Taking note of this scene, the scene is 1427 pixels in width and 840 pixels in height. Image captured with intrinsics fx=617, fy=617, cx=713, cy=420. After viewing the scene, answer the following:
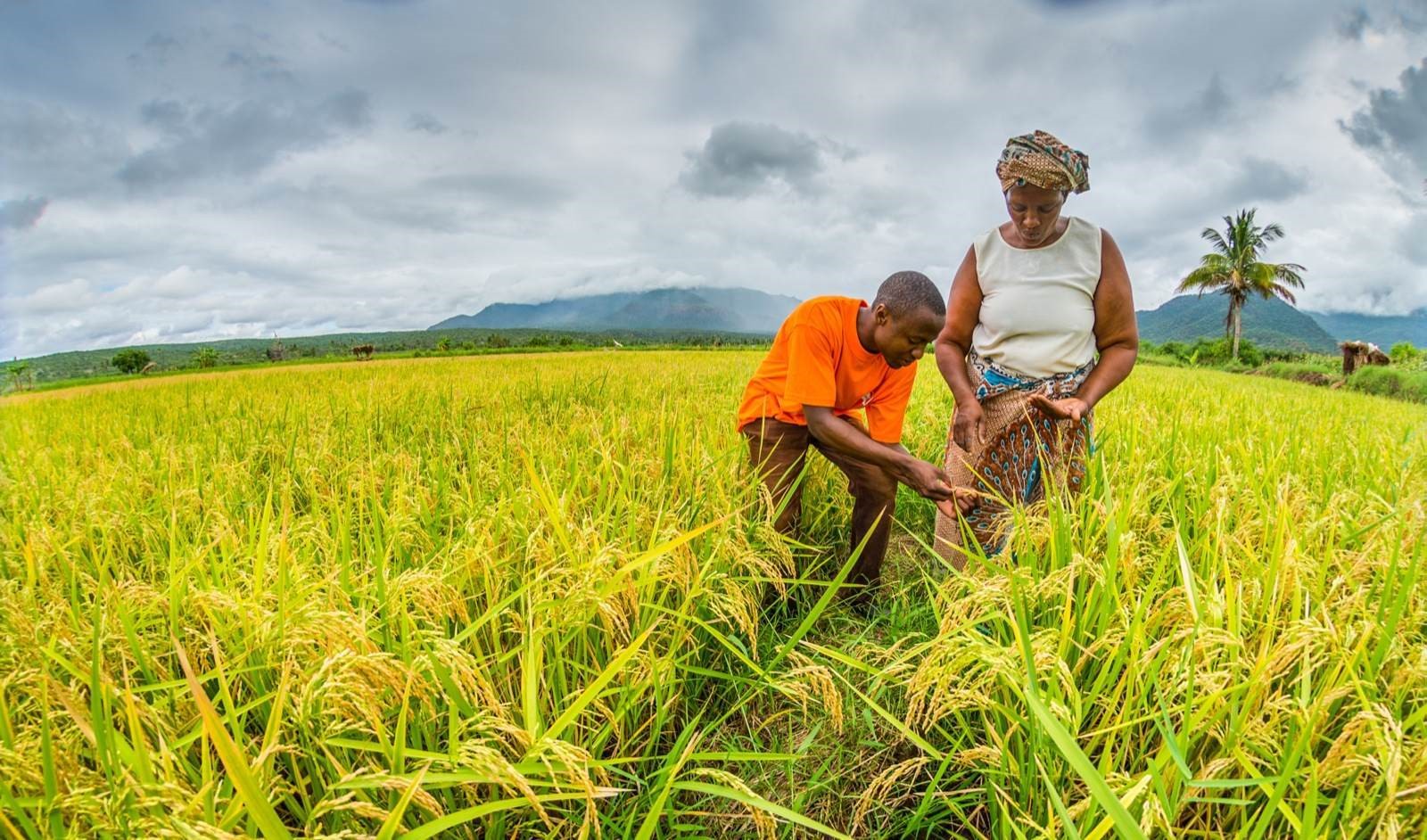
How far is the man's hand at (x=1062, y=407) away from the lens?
2.31 meters

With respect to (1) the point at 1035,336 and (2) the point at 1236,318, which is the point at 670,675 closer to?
(1) the point at 1035,336

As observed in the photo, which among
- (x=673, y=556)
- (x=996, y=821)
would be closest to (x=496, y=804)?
(x=673, y=556)

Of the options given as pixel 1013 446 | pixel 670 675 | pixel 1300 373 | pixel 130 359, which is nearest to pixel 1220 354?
pixel 1300 373

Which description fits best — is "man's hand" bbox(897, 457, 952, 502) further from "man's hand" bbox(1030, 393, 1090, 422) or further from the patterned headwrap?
the patterned headwrap

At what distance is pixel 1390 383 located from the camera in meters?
14.2

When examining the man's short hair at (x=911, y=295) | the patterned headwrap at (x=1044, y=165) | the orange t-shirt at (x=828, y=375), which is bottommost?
the orange t-shirt at (x=828, y=375)

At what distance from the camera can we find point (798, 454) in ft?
10.1

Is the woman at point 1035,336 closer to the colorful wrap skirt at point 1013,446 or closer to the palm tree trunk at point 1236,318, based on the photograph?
the colorful wrap skirt at point 1013,446

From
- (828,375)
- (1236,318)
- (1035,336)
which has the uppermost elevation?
(1236,318)

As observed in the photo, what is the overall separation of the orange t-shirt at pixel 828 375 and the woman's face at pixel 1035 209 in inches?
28.3

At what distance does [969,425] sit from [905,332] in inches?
20.7

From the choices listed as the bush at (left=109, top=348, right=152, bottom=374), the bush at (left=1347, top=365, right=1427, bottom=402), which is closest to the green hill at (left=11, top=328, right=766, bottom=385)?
the bush at (left=109, top=348, right=152, bottom=374)

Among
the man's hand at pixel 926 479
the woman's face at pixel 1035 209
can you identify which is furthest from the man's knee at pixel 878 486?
the woman's face at pixel 1035 209

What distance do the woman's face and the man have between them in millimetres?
406
